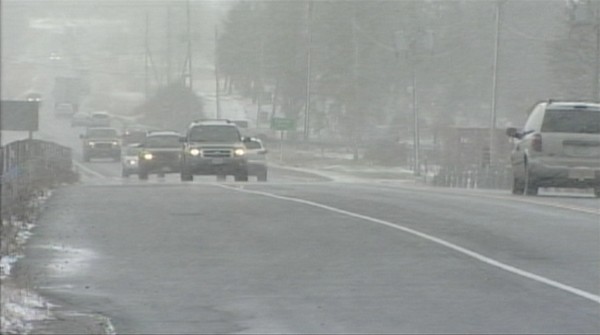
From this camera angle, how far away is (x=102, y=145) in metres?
74.4

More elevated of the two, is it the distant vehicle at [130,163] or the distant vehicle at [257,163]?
the distant vehicle at [257,163]

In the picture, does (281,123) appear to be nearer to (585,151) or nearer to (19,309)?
(585,151)

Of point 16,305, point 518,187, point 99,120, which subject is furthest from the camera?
point 99,120

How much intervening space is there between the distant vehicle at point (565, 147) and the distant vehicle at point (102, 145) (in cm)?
4659

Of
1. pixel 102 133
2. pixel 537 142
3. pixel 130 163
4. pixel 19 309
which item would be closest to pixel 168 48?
pixel 102 133

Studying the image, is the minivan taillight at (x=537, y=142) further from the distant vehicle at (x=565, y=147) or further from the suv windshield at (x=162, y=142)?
the suv windshield at (x=162, y=142)

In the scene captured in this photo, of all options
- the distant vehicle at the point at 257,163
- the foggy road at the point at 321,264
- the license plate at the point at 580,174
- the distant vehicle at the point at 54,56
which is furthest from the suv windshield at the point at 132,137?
the foggy road at the point at 321,264

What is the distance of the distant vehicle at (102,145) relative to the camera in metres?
73.9

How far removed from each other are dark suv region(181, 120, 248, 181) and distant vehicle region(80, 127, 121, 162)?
3463cm

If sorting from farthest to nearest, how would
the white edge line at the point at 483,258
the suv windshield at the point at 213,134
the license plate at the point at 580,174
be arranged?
the suv windshield at the point at 213,134 → the license plate at the point at 580,174 → the white edge line at the point at 483,258

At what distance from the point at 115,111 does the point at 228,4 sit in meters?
15.7

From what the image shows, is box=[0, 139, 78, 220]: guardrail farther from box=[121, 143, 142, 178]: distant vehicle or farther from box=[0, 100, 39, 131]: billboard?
box=[121, 143, 142, 178]: distant vehicle

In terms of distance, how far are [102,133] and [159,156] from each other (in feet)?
82.0

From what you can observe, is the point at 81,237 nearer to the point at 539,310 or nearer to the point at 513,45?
the point at 539,310
